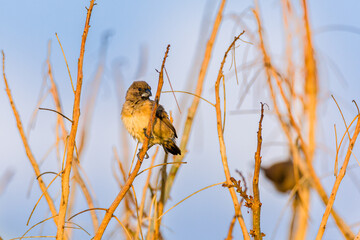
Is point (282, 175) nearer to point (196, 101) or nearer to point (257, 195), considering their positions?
point (196, 101)

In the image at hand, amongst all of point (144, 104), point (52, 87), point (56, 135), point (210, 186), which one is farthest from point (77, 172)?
point (144, 104)

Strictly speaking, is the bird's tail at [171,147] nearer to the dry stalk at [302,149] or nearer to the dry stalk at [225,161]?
the dry stalk at [302,149]

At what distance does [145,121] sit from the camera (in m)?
4.98

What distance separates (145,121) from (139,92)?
586 millimetres

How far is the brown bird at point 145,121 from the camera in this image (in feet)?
16.4

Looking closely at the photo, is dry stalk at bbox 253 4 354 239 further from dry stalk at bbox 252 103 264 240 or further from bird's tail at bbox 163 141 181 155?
bird's tail at bbox 163 141 181 155

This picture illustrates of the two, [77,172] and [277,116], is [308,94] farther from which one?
[77,172]

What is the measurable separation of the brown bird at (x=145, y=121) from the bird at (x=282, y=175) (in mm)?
1044

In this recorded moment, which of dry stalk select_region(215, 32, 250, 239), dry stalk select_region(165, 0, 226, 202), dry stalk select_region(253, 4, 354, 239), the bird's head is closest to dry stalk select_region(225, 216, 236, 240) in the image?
dry stalk select_region(215, 32, 250, 239)

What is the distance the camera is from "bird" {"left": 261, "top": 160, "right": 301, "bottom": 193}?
5.06 m

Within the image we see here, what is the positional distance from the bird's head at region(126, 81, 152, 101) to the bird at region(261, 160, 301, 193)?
1.60 m

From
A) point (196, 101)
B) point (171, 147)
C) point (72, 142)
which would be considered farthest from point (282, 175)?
point (72, 142)

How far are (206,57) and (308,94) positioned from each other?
71cm

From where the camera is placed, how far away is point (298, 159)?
9.50 ft
